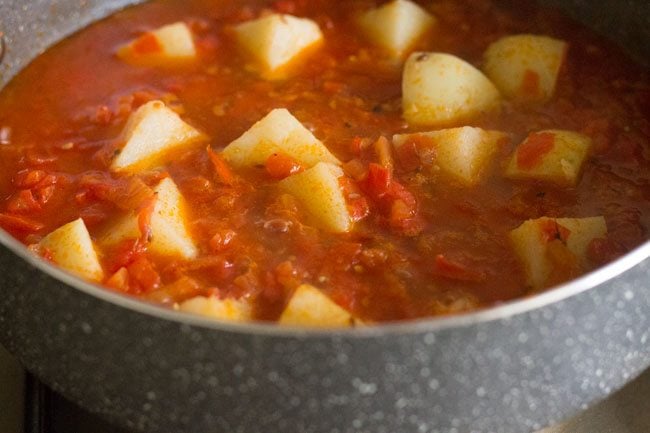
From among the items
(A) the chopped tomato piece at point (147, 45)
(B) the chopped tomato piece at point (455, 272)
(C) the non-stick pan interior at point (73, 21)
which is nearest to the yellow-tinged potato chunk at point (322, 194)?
(B) the chopped tomato piece at point (455, 272)

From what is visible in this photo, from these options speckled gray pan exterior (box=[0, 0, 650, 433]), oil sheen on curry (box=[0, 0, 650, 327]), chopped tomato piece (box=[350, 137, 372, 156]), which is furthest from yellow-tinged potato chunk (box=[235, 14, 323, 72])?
speckled gray pan exterior (box=[0, 0, 650, 433])

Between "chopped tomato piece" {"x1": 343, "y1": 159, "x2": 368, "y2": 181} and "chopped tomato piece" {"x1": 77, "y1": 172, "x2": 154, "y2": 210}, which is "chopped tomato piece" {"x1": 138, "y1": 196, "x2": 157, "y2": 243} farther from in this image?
"chopped tomato piece" {"x1": 343, "y1": 159, "x2": 368, "y2": 181}

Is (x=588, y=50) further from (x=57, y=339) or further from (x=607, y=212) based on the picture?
(x=57, y=339)

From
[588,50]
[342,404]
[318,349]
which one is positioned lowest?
[588,50]

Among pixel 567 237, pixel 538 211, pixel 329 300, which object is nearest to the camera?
pixel 329 300

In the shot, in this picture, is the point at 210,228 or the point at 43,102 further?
the point at 43,102

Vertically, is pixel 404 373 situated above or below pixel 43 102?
above

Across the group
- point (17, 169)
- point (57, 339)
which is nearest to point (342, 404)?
point (57, 339)

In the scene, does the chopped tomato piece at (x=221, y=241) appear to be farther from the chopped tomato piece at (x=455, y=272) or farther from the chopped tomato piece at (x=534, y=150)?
the chopped tomato piece at (x=534, y=150)
